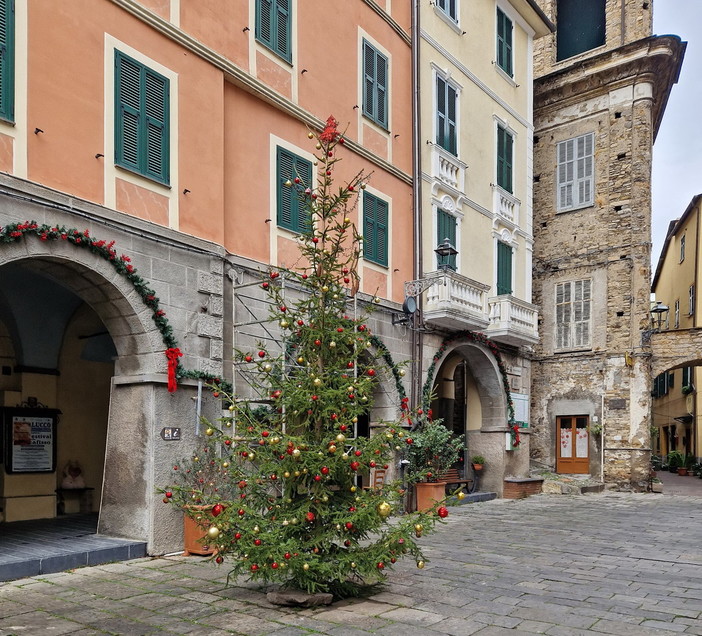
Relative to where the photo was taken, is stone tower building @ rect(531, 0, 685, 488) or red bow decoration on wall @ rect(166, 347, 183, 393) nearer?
red bow decoration on wall @ rect(166, 347, 183, 393)

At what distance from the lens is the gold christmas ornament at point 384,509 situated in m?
6.32

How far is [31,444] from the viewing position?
10.9 meters

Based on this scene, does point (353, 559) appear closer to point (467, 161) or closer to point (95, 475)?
point (95, 475)

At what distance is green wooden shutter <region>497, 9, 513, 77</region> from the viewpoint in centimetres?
1916

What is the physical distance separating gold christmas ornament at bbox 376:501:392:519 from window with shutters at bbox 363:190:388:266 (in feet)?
25.0

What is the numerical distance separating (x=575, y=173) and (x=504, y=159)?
359cm

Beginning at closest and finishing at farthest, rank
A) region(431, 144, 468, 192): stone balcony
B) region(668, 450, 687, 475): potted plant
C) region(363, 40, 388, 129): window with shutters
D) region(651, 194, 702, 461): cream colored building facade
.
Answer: region(363, 40, 388, 129): window with shutters, region(431, 144, 468, 192): stone balcony, region(651, 194, 702, 461): cream colored building facade, region(668, 450, 687, 475): potted plant

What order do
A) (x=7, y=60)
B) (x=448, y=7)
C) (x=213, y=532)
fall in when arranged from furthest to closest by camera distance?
(x=448, y=7) → (x=7, y=60) → (x=213, y=532)

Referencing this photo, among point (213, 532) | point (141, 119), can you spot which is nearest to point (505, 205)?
point (141, 119)

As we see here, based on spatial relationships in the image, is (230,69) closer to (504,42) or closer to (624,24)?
(504,42)

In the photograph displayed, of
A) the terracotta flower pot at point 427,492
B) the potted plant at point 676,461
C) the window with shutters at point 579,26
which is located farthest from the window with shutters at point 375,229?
the potted plant at point 676,461

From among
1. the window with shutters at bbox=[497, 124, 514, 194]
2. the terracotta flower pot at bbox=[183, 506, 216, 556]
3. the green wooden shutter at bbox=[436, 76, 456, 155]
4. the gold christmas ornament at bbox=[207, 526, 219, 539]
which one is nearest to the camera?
the gold christmas ornament at bbox=[207, 526, 219, 539]

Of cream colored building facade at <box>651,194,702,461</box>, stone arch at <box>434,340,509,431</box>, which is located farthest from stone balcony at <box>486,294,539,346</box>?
cream colored building facade at <box>651,194,702,461</box>

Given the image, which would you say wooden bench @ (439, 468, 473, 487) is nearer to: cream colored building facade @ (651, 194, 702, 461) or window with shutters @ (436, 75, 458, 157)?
window with shutters @ (436, 75, 458, 157)
